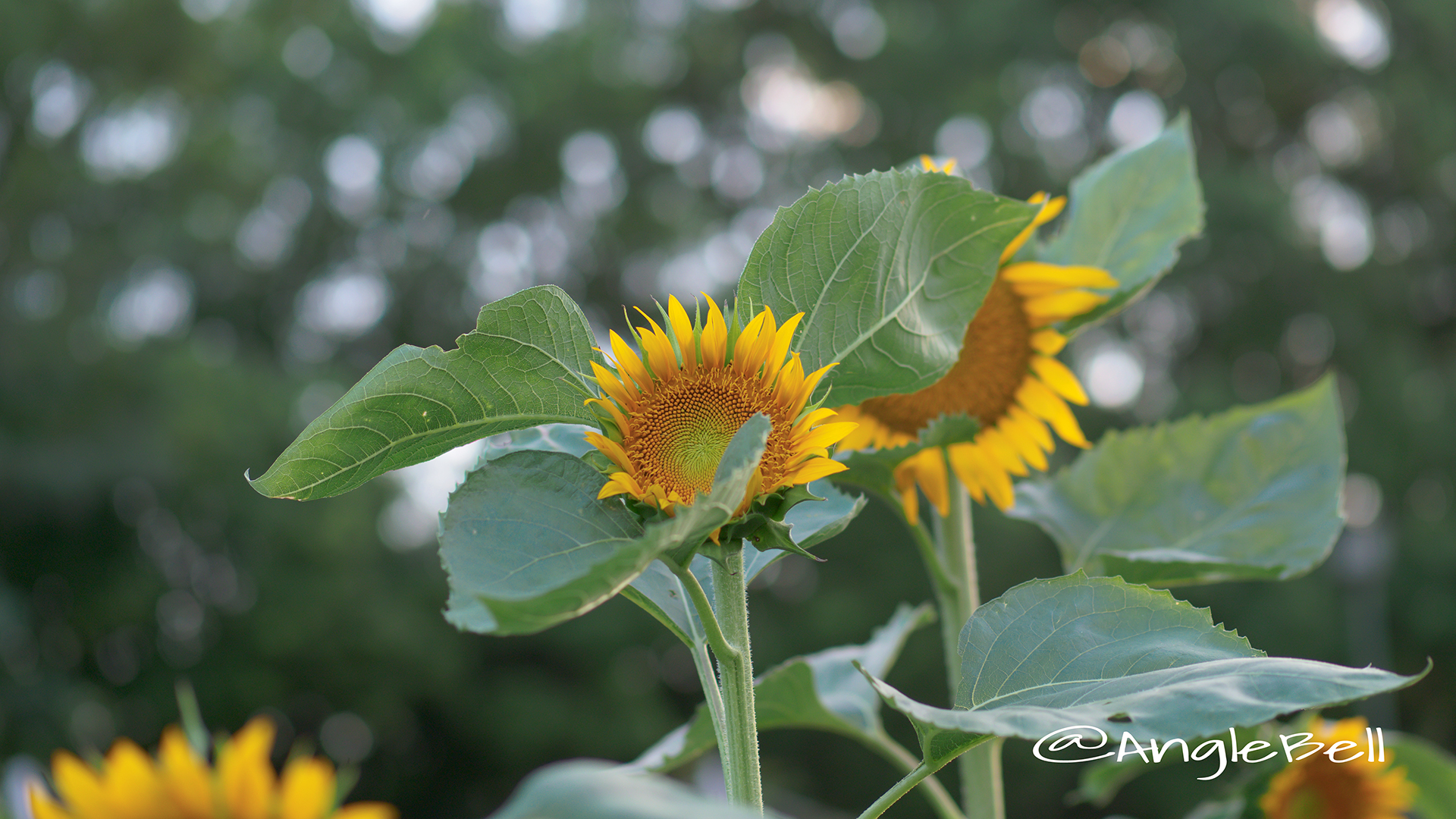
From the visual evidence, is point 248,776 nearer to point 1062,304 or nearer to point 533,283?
point 1062,304

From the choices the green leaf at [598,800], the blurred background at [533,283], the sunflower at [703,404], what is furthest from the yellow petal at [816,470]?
the blurred background at [533,283]

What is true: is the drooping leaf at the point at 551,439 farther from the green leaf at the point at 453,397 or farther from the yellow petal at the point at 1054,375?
the yellow petal at the point at 1054,375

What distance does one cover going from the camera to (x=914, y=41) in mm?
6031

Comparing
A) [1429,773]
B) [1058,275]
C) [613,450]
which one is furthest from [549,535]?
[1429,773]

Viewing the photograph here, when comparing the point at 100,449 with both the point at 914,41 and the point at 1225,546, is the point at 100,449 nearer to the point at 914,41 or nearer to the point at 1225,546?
the point at 914,41

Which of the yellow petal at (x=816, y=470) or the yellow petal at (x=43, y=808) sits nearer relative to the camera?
the yellow petal at (x=43, y=808)

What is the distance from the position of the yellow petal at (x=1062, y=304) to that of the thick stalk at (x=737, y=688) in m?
0.25

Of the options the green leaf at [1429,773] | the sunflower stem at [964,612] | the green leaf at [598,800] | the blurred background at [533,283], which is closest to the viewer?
the green leaf at [598,800]

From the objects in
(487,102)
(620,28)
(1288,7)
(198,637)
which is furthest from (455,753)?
(1288,7)

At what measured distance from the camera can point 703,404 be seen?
0.30 m

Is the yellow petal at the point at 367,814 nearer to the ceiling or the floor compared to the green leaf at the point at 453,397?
nearer to the floor

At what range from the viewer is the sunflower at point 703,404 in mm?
287

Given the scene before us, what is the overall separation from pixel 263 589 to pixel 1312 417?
5.06 m

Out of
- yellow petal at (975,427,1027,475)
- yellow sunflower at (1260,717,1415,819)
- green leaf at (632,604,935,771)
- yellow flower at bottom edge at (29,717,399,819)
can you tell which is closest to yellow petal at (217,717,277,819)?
yellow flower at bottom edge at (29,717,399,819)
